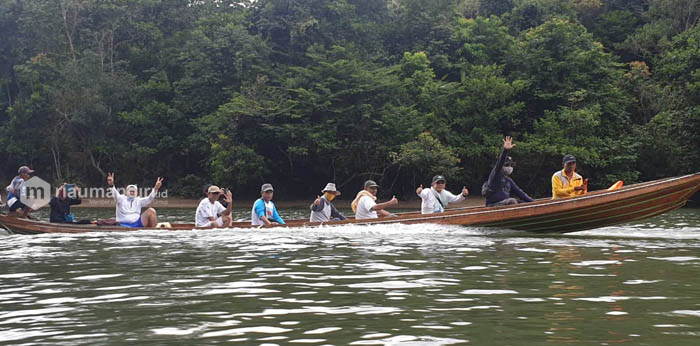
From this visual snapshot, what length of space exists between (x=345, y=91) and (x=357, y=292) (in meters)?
28.2

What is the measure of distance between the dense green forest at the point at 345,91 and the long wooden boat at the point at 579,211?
19.4 meters

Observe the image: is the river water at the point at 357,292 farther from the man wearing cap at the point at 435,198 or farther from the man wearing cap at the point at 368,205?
the man wearing cap at the point at 435,198

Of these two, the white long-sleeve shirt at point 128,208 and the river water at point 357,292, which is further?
the white long-sleeve shirt at point 128,208

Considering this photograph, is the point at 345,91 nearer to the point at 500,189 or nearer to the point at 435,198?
the point at 435,198

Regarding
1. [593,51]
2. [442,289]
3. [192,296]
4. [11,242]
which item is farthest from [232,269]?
[593,51]

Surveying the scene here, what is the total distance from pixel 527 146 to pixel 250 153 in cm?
1238

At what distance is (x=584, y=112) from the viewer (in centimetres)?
3369

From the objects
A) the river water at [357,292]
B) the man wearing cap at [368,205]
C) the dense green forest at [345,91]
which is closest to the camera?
the river water at [357,292]

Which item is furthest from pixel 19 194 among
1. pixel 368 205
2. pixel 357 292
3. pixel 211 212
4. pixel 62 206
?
pixel 357 292

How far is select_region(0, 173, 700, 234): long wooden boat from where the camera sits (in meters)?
12.9

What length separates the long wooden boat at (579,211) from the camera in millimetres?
12859

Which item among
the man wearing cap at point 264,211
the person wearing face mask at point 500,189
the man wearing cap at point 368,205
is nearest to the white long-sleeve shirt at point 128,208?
the man wearing cap at point 264,211

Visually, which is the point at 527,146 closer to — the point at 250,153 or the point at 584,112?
the point at 584,112

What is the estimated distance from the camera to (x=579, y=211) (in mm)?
13117
